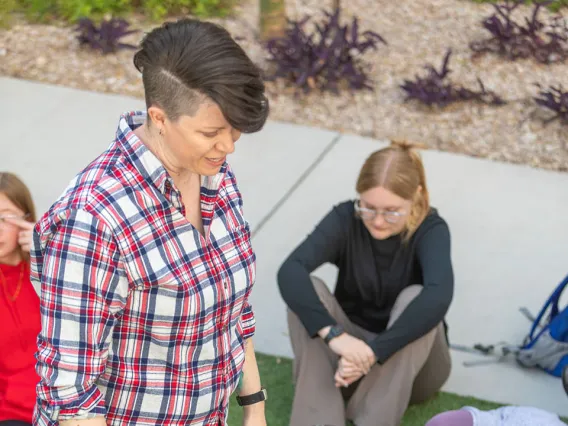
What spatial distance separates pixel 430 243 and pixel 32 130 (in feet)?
11.6

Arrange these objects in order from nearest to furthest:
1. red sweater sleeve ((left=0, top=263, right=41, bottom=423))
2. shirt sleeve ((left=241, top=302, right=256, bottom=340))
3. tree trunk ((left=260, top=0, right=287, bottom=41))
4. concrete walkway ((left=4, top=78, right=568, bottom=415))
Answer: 1. shirt sleeve ((left=241, top=302, right=256, bottom=340))
2. red sweater sleeve ((left=0, top=263, right=41, bottom=423))
3. concrete walkway ((left=4, top=78, right=568, bottom=415))
4. tree trunk ((left=260, top=0, right=287, bottom=41))

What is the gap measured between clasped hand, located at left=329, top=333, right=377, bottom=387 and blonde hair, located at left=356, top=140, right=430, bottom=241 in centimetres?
52

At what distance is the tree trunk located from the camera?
6898 millimetres

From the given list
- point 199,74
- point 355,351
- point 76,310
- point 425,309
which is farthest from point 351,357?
point 199,74

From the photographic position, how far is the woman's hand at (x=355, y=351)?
11.1 ft

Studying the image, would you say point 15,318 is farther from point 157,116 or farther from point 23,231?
point 157,116

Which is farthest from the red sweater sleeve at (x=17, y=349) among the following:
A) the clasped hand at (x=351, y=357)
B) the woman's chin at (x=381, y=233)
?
the woman's chin at (x=381, y=233)

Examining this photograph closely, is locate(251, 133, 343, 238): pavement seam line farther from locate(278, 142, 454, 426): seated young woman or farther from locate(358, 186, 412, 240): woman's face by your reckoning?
Result: locate(358, 186, 412, 240): woman's face

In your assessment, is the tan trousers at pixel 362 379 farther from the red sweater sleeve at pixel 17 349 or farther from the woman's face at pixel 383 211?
the red sweater sleeve at pixel 17 349

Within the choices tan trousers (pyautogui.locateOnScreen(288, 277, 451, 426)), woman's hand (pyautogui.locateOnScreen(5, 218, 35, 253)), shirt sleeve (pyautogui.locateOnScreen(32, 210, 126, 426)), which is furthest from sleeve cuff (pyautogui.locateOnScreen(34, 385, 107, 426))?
tan trousers (pyautogui.locateOnScreen(288, 277, 451, 426))

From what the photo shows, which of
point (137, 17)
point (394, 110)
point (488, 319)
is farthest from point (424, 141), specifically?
point (137, 17)

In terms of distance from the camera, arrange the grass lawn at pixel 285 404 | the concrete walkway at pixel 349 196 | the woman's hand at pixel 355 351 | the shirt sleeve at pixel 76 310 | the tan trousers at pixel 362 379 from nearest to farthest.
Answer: the shirt sleeve at pixel 76 310
the woman's hand at pixel 355 351
the tan trousers at pixel 362 379
the grass lawn at pixel 285 404
the concrete walkway at pixel 349 196

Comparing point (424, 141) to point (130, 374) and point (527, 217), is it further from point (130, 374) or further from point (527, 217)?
point (130, 374)

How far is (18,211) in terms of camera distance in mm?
3064
